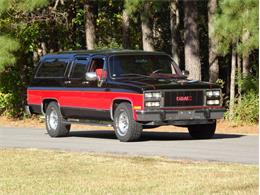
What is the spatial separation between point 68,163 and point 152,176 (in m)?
2.27

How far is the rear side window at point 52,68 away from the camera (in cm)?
2028

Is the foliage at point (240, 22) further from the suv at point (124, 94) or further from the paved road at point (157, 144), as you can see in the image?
the paved road at point (157, 144)

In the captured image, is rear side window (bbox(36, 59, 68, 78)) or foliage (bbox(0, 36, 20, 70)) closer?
rear side window (bbox(36, 59, 68, 78))

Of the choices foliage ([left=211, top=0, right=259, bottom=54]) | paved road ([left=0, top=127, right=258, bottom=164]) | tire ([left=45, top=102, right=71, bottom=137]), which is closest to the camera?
paved road ([left=0, top=127, right=258, bottom=164])

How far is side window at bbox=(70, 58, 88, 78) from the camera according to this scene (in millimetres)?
19469

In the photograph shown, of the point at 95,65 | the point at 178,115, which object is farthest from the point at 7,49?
the point at 178,115

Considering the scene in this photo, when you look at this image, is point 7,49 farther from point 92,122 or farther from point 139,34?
point 139,34

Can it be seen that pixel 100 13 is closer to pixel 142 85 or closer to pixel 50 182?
pixel 142 85

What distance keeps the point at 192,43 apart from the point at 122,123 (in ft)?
30.0

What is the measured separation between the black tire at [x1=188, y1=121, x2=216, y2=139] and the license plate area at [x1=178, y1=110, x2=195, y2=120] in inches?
40.2

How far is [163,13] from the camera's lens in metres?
36.6

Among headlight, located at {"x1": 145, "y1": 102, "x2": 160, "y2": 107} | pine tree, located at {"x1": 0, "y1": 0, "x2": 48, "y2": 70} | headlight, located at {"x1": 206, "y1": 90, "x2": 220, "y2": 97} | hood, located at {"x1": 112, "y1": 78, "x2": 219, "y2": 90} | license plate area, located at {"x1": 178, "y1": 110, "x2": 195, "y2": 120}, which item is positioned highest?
pine tree, located at {"x1": 0, "y1": 0, "x2": 48, "y2": 70}

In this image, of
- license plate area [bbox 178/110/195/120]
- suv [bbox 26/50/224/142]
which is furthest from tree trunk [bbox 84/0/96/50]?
license plate area [bbox 178/110/195/120]

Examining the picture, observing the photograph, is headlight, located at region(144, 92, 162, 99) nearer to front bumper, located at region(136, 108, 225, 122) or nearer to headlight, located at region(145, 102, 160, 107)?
headlight, located at region(145, 102, 160, 107)
